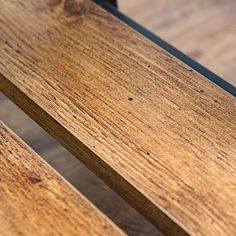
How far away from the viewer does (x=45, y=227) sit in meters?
0.65

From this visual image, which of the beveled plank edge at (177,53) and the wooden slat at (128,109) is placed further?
the beveled plank edge at (177,53)

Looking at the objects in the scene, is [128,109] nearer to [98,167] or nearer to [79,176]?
[98,167]

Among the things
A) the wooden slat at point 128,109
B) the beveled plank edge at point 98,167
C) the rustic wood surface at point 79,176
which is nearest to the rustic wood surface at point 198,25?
the rustic wood surface at point 79,176

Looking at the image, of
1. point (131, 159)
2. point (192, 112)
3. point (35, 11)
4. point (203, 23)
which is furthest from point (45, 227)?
point (203, 23)

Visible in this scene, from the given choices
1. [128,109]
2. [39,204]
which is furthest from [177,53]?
[39,204]

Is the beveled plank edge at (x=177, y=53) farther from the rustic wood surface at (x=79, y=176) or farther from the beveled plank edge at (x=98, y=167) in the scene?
the rustic wood surface at (x=79, y=176)

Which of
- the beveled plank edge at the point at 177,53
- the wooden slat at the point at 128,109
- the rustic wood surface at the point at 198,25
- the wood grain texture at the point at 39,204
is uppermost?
the rustic wood surface at the point at 198,25

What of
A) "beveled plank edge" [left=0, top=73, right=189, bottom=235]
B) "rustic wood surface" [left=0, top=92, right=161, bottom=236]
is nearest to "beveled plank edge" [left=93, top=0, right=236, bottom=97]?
"beveled plank edge" [left=0, top=73, right=189, bottom=235]

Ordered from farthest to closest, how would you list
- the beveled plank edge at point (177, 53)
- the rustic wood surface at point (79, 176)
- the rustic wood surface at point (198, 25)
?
the rustic wood surface at point (198, 25), the rustic wood surface at point (79, 176), the beveled plank edge at point (177, 53)

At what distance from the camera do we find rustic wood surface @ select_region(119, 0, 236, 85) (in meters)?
1.51

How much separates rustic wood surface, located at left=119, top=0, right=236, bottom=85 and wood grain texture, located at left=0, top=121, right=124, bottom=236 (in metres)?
0.84

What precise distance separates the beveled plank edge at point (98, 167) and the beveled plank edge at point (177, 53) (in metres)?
0.22

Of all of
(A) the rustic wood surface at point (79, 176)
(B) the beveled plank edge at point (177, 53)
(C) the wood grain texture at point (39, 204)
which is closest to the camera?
(C) the wood grain texture at point (39, 204)

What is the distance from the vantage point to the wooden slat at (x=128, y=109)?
0.67 m
